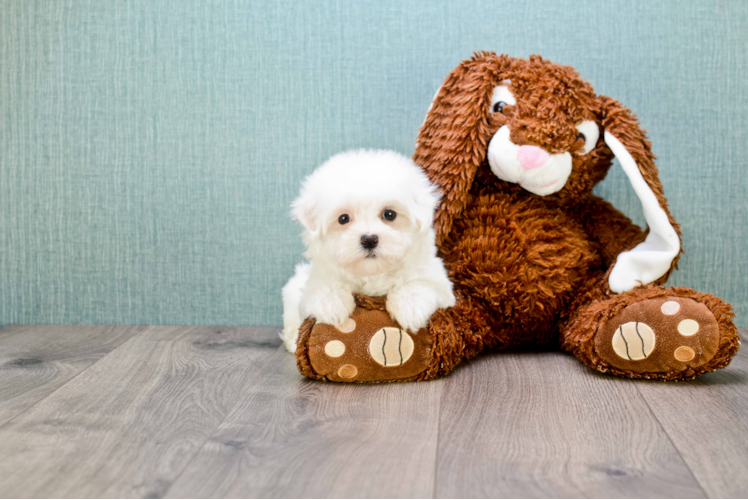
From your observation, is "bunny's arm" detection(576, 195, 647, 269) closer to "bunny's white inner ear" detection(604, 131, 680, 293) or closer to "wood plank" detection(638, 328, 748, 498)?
"bunny's white inner ear" detection(604, 131, 680, 293)

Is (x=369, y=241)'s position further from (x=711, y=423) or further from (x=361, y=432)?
(x=711, y=423)

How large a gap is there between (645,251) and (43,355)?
1.30 meters

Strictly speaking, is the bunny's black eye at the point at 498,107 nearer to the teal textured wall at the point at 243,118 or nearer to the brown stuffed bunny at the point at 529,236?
the brown stuffed bunny at the point at 529,236

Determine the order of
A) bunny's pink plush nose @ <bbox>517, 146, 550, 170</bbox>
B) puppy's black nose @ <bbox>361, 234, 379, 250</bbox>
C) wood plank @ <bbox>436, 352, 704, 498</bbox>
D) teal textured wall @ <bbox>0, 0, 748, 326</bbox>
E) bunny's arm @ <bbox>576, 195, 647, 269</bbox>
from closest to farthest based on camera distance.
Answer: wood plank @ <bbox>436, 352, 704, 498</bbox>, puppy's black nose @ <bbox>361, 234, 379, 250</bbox>, bunny's pink plush nose @ <bbox>517, 146, 550, 170</bbox>, bunny's arm @ <bbox>576, 195, 647, 269</bbox>, teal textured wall @ <bbox>0, 0, 748, 326</bbox>

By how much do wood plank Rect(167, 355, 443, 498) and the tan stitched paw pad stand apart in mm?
27

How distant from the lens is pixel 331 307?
113 cm

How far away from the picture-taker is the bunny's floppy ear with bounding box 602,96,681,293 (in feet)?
4.07

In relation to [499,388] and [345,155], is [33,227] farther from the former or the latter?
[499,388]

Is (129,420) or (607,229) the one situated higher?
(607,229)

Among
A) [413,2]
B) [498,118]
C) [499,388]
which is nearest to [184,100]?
[413,2]

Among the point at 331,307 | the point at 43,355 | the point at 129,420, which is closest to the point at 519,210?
the point at 331,307

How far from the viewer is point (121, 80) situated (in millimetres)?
1596

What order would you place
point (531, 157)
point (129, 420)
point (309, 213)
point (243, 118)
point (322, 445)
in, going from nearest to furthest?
point (322, 445), point (129, 420), point (309, 213), point (531, 157), point (243, 118)

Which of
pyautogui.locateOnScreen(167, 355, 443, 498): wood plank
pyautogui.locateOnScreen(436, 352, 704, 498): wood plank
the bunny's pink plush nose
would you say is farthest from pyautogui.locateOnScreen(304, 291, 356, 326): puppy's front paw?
the bunny's pink plush nose
